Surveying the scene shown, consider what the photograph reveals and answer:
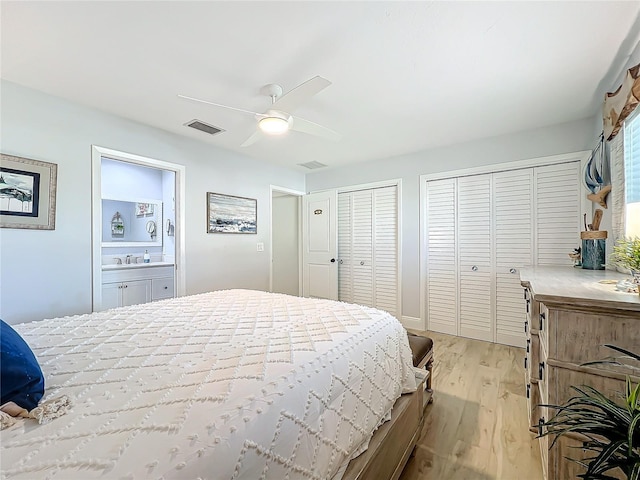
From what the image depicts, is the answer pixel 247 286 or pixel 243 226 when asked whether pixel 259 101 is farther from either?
pixel 247 286

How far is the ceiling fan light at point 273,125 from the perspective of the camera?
2.07 metres

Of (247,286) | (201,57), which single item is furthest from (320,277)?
(201,57)

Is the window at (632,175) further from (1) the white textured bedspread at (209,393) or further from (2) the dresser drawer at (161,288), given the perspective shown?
(2) the dresser drawer at (161,288)

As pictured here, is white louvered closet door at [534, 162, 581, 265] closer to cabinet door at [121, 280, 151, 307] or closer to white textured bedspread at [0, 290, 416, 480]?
white textured bedspread at [0, 290, 416, 480]

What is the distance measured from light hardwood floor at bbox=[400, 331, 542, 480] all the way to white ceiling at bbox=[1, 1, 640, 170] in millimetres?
2405

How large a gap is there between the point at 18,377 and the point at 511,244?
3.93 meters

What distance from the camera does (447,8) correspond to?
152cm

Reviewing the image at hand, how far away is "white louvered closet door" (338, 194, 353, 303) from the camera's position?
15.2ft

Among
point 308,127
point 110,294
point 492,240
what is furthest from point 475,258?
point 110,294

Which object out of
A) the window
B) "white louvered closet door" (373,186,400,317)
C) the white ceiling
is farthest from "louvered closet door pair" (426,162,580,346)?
the window

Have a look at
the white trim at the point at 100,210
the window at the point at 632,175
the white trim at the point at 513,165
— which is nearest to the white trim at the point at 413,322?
the white trim at the point at 513,165

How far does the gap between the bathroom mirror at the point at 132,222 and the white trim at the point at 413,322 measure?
4.00 meters

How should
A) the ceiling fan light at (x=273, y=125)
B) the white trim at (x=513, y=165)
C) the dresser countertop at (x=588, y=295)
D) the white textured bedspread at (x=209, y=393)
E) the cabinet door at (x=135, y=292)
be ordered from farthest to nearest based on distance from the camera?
the cabinet door at (x=135, y=292) < the white trim at (x=513, y=165) < the ceiling fan light at (x=273, y=125) < the dresser countertop at (x=588, y=295) < the white textured bedspread at (x=209, y=393)

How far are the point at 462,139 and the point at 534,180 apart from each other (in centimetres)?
90
